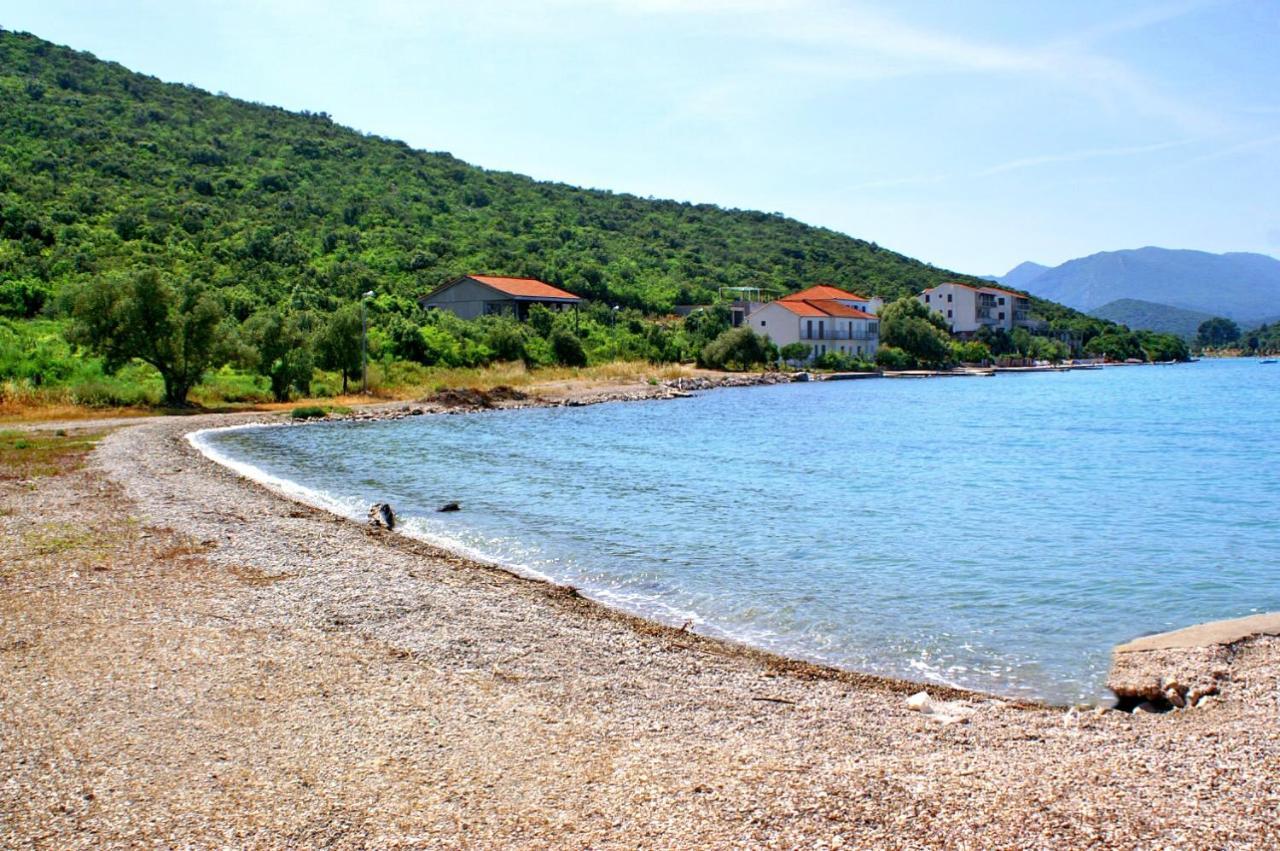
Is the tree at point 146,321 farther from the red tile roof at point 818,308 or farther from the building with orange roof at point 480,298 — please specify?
the red tile roof at point 818,308

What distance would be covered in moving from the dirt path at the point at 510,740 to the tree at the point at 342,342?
118ft

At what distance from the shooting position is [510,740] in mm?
6703

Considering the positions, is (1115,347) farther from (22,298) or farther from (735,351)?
(22,298)

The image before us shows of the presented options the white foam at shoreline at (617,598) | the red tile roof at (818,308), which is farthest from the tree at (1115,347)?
the white foam at shoreline at (617,598)

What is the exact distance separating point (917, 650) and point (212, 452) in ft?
72.1

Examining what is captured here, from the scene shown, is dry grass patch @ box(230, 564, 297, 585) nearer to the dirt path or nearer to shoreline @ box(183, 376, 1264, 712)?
the dirt path

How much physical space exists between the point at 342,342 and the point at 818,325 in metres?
56.7

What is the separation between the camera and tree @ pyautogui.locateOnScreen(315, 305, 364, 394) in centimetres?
4597

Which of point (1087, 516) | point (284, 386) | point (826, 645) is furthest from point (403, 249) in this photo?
point (826, 645)

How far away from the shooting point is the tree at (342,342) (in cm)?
4597

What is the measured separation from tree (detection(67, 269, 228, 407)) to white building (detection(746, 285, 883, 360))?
59.6 meters

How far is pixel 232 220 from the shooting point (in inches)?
2943

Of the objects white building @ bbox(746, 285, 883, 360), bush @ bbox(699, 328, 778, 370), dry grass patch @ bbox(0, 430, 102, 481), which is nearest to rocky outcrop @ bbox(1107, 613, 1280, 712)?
dry grass patch @ bbox(0, 430, 102, 481)

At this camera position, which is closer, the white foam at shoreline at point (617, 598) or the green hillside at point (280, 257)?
the white foam at shoreline at point (617, 598)
